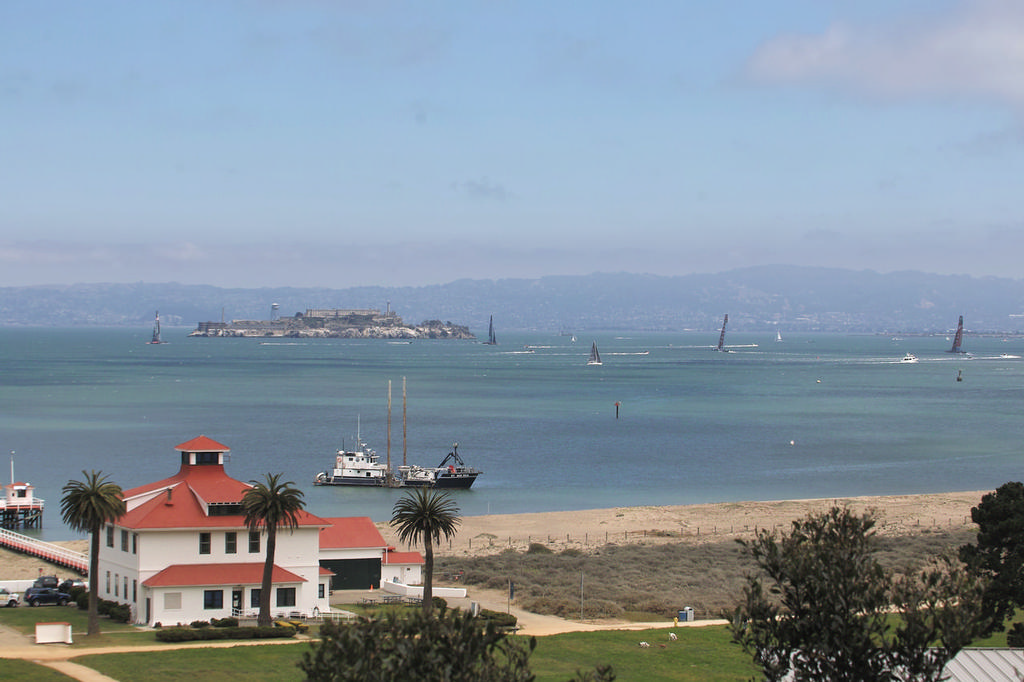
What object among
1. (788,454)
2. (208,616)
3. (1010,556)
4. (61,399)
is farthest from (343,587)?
(61,399)

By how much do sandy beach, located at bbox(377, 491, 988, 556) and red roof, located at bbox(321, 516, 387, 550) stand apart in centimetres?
1081

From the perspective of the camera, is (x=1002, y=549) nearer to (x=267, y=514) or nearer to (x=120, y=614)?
(x=267, y=514)

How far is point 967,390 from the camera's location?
646 feet

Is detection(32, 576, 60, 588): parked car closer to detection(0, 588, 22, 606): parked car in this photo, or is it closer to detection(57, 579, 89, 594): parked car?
detection(57, 579, 89, 594): parked car

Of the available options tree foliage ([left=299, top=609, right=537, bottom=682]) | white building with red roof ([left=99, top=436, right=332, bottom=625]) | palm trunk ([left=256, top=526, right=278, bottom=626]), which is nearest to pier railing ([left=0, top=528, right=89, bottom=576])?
white building with red roof ([left=99, top=436, right=332, bottom=625])

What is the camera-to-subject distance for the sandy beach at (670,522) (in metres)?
61.2

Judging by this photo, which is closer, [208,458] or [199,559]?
[199,559]

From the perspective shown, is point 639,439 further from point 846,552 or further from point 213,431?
point 846,552

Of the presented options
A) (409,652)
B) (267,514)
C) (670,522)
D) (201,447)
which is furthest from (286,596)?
(670,522)

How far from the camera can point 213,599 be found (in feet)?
128

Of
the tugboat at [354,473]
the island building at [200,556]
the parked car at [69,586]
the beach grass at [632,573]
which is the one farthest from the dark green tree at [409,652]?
the tugboat at [354,473]

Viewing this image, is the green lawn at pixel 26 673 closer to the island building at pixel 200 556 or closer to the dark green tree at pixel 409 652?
the island building at pixel 200 556

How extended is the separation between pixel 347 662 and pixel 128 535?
26.5 m

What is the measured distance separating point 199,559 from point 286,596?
10.6 feet
